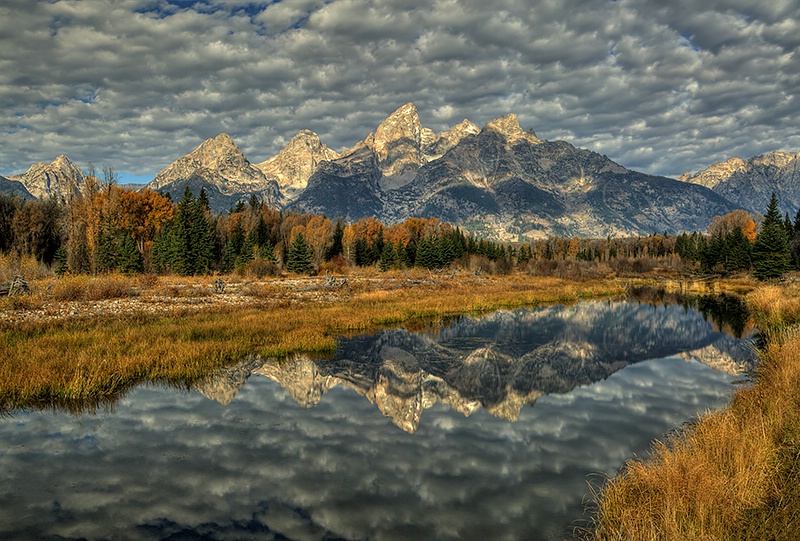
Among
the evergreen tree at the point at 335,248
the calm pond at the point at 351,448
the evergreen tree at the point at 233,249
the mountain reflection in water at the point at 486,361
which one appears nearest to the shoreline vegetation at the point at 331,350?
the calm pond at the point at 351,448

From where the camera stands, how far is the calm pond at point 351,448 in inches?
390

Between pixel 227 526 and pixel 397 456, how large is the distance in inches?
210

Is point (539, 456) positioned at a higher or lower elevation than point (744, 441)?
lower

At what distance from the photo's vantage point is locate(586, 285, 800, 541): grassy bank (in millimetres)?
7625

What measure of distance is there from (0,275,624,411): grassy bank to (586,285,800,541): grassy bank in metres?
18.1

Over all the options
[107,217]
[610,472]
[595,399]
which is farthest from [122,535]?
[107,217]

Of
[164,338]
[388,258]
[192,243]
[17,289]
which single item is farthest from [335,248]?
[164,338]

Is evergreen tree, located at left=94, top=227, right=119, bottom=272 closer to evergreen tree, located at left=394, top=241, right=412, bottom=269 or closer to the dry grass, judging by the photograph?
the dry grass

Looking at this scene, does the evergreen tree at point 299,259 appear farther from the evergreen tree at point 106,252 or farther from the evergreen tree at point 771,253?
the evergreen tree at point 771,253

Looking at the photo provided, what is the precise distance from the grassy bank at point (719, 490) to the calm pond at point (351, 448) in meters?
1.60

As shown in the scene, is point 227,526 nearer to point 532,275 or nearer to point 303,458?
point 303,458

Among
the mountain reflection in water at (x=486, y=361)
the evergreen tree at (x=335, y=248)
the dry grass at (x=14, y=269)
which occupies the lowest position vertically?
the mountain reflection in water at (x=486, y=361)

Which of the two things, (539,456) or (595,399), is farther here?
(595,399)

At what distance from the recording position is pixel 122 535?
9102 millimetres
